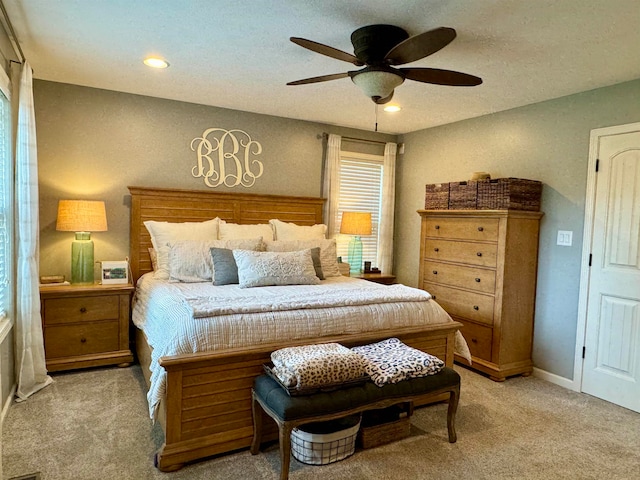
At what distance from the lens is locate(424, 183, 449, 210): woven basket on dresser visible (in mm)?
4071

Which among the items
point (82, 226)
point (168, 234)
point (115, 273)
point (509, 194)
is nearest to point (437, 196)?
point (509, 194)

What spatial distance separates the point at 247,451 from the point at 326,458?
1.48 ft

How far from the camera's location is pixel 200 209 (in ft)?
13.7

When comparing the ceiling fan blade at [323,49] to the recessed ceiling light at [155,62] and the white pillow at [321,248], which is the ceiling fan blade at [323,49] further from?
the white pillow at [321,248]

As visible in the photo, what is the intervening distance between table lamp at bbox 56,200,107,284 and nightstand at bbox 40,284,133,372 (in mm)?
186

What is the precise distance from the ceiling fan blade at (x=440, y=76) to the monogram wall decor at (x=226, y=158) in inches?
94.5

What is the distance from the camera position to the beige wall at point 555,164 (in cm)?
329

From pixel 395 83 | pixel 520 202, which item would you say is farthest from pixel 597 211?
pixel 395 83

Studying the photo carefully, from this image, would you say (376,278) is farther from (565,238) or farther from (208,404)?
(208,404)

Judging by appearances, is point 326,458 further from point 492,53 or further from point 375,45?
point 492,53

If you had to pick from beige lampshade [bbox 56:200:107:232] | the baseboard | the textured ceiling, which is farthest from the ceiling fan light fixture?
the baseboard

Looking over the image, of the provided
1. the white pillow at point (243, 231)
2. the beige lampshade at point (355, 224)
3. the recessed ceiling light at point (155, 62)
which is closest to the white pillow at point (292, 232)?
the white pillow at point (243, 231)

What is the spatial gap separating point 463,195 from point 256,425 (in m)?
2.69

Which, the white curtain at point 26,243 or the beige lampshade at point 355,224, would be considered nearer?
the white curtain at point 26,243
